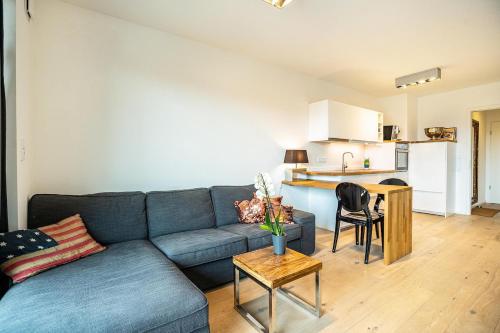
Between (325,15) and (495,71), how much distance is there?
360 centimetres

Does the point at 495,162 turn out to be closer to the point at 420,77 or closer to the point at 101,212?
the point at 420,77

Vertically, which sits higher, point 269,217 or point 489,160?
point 489,160

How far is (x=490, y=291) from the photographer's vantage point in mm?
2109

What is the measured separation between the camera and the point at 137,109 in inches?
104

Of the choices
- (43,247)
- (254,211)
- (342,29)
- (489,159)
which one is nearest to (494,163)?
(489,159)

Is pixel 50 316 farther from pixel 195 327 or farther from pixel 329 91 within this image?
pixel 329 91

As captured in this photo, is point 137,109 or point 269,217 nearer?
point 269,217

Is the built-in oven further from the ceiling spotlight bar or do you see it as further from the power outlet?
the power outlet

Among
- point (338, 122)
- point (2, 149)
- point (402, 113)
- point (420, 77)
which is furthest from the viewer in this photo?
point (402, 113)

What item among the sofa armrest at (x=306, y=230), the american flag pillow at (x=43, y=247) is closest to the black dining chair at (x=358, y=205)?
the sofa armrest at (x=306, y=230)

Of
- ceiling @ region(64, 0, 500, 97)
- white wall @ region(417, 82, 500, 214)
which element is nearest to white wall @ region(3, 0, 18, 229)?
ceiling @ region(64, 0, 500, 97)

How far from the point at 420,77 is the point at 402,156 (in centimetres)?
179

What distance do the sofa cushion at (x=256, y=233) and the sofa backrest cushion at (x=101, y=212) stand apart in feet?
2.78

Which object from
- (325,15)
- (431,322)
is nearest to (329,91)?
(325,15)
